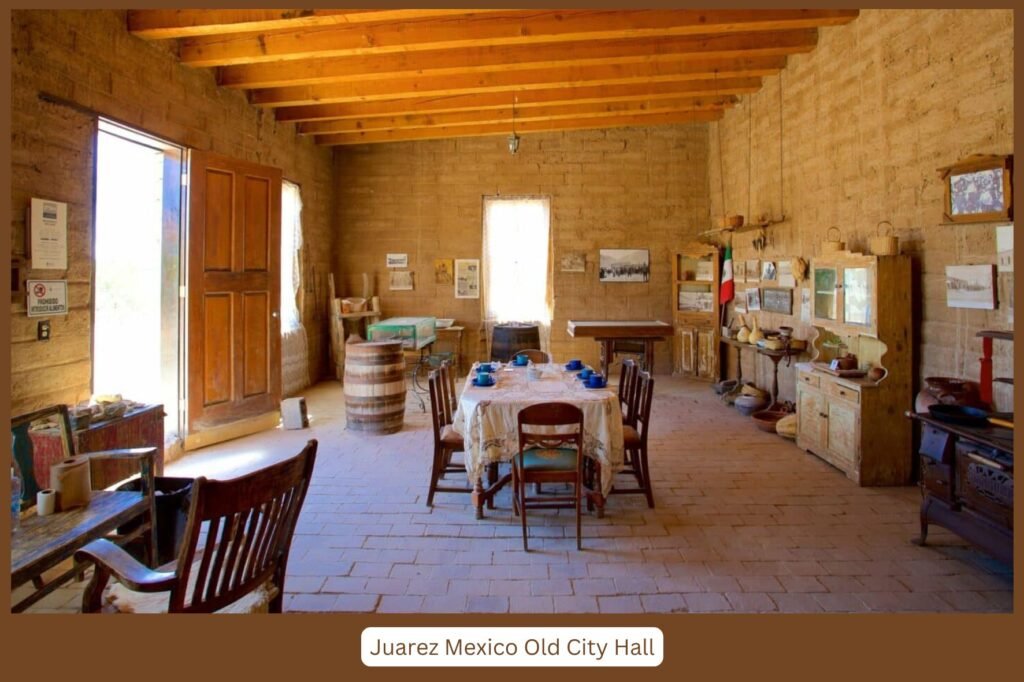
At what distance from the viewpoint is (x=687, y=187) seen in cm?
912

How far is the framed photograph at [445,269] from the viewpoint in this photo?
933 cm

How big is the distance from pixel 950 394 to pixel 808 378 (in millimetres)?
1417

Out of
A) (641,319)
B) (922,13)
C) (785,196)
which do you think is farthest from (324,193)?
(922,13)

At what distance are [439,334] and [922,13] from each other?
6.77 metres

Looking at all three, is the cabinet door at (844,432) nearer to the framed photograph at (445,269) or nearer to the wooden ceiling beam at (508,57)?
the wooden ceiling beam at (508,57)

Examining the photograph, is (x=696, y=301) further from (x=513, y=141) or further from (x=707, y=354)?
(x=513, y=141)

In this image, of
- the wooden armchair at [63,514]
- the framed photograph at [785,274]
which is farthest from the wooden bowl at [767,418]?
the wooden armchair at [63,514]

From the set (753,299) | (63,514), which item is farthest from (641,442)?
(753,299)

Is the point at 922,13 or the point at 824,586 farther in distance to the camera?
the point at 922,13

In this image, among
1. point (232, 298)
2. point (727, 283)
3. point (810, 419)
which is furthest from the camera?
point (727, 283)

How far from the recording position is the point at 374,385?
5645mm

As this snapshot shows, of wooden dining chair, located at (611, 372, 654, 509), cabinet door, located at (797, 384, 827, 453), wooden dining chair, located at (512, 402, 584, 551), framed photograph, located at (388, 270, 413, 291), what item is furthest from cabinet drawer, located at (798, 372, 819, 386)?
framed photograph, located at (388, 270, 413, 291)

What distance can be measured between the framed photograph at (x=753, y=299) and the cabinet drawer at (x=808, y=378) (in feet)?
7.51

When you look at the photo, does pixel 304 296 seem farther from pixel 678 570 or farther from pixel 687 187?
pixel 678 570
